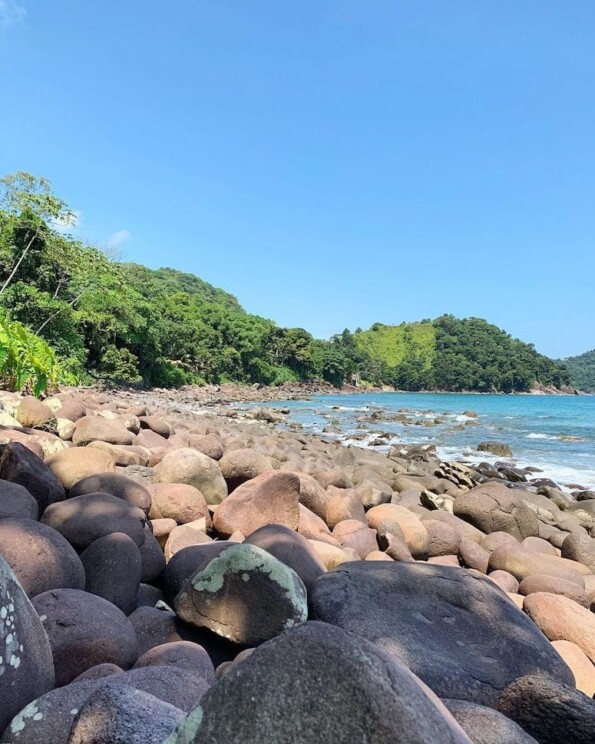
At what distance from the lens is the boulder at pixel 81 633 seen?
2.17 metres

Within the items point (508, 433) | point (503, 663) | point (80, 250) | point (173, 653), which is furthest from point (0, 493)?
point (508, 433)

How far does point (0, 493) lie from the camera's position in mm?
3189

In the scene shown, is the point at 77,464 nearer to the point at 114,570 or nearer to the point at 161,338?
the point at 114,570

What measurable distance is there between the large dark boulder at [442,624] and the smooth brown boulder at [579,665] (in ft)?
1.95

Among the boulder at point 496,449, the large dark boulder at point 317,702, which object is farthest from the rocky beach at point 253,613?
the boulder at point 496,449

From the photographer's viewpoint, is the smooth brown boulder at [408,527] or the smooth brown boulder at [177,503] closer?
the smooth brown boulder at [177,503]

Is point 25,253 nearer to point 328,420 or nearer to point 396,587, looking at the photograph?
point 328,420

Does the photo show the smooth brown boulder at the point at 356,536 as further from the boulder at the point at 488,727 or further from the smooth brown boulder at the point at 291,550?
the boulder at the point at 488,727

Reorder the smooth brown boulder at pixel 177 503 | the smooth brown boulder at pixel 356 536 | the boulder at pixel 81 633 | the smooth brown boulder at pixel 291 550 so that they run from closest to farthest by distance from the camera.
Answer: the boulder at pixel 81 633
the smooth brown boulder at pixel 291 550
the smooth brown boulder at pixel 177 503
the smooth brown boulder at pixel 356 536

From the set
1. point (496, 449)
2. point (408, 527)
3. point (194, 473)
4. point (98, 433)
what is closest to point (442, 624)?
point (408, 527)

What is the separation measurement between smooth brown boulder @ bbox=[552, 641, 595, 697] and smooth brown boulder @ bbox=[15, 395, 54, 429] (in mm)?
6151

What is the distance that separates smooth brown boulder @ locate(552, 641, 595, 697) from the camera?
3465 millimetres

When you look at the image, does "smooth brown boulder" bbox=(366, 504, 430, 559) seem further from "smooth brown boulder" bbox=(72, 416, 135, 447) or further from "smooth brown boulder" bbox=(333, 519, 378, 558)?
"smooth brown boulder" bbox=(72, 416, 135, 447)

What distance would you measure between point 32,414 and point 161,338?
122 feet
